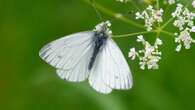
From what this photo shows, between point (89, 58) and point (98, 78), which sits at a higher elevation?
point (89, 58)

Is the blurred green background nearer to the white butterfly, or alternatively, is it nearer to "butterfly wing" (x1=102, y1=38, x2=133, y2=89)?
the white butterfly

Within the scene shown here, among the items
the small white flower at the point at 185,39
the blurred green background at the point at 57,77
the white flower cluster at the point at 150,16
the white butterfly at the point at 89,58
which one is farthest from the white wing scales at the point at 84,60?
the blurred green background at the point at 57,77

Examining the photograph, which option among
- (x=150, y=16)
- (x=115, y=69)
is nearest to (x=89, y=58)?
(x=115, y=69)

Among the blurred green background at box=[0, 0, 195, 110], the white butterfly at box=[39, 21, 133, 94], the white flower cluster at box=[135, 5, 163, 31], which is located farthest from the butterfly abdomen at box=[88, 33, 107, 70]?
the blurred green background at box=[0, 0, 195, 110]

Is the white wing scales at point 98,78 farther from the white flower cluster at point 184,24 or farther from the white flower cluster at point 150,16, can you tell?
the white flower cluster at point 184,24

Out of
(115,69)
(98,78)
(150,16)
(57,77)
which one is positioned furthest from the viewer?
(57,77)

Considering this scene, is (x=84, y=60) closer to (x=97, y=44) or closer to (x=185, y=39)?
(x=97, y=44)

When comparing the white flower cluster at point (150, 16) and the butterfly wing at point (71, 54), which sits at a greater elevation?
the white flower cluster at point (150, 16)
